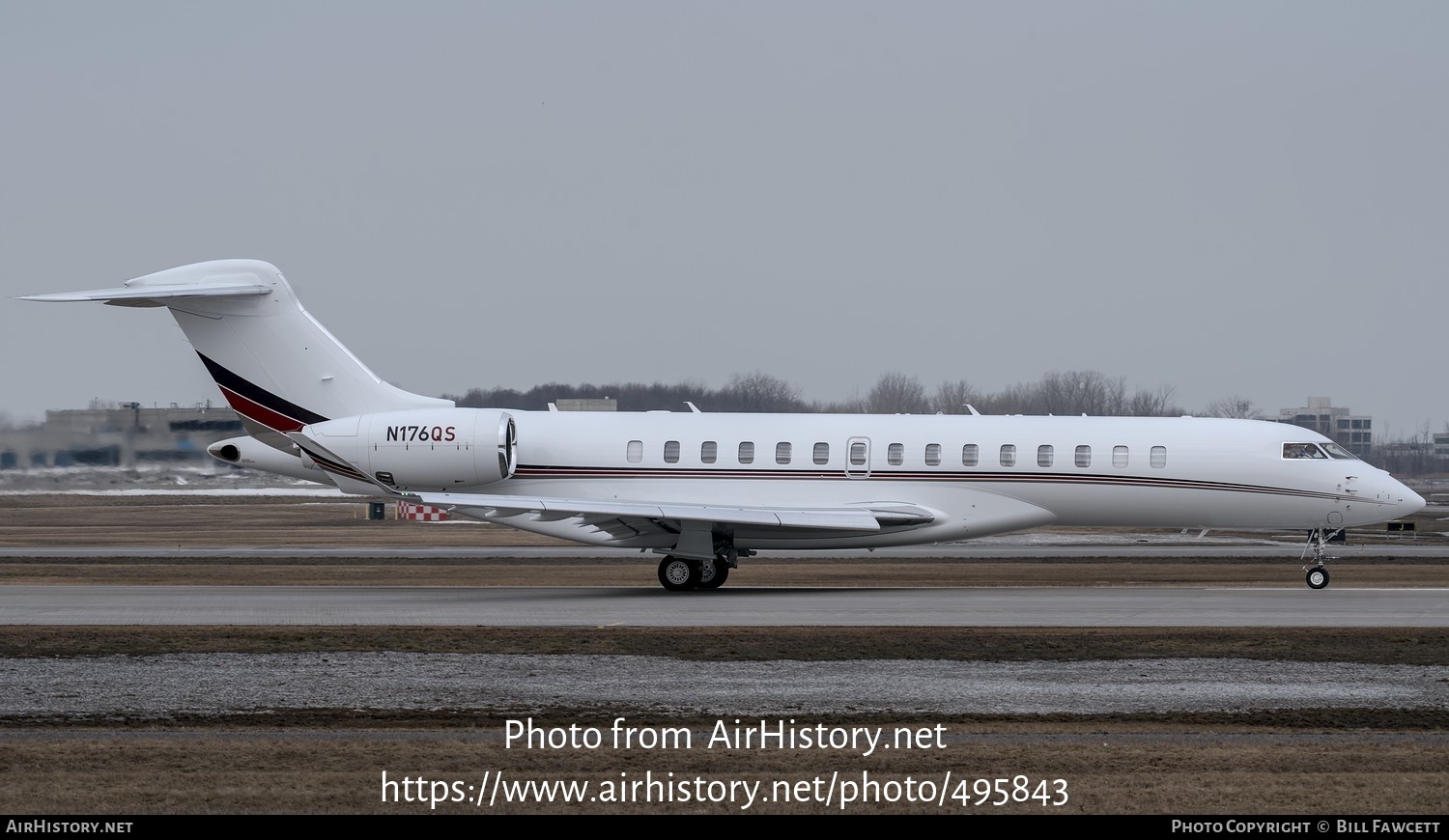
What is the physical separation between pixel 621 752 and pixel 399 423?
16357mm

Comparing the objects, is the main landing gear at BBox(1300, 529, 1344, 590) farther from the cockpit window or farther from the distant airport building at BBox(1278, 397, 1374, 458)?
the distant airport building at BBox(1278, 397, 1374, 458)

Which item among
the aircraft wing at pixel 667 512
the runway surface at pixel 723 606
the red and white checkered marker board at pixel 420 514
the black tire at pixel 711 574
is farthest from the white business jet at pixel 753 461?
the red and white checkered marker board at pixel 420 514

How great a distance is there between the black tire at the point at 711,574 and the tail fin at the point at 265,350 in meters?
6.51

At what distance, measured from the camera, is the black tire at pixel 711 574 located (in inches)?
1051

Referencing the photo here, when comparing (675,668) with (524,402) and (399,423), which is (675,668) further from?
(524,402)

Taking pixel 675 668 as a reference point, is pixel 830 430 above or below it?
above

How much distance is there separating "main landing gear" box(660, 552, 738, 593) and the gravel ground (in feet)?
31.1

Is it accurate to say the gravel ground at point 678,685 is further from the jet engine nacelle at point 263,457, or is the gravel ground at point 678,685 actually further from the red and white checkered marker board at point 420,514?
the red and white checkered marker board at point 420,514

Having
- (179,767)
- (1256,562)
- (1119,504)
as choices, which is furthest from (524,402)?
(179,767)

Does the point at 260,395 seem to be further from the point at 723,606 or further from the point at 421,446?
the point at 723,606

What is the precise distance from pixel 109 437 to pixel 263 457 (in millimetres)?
17165

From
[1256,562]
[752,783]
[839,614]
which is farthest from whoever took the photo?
[1256,562]

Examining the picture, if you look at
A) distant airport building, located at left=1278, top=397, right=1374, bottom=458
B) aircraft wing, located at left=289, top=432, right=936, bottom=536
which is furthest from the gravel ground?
distant airport building, located at left=1278, top=397, right=1374, bottom=458

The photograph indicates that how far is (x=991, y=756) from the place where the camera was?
11102mm
